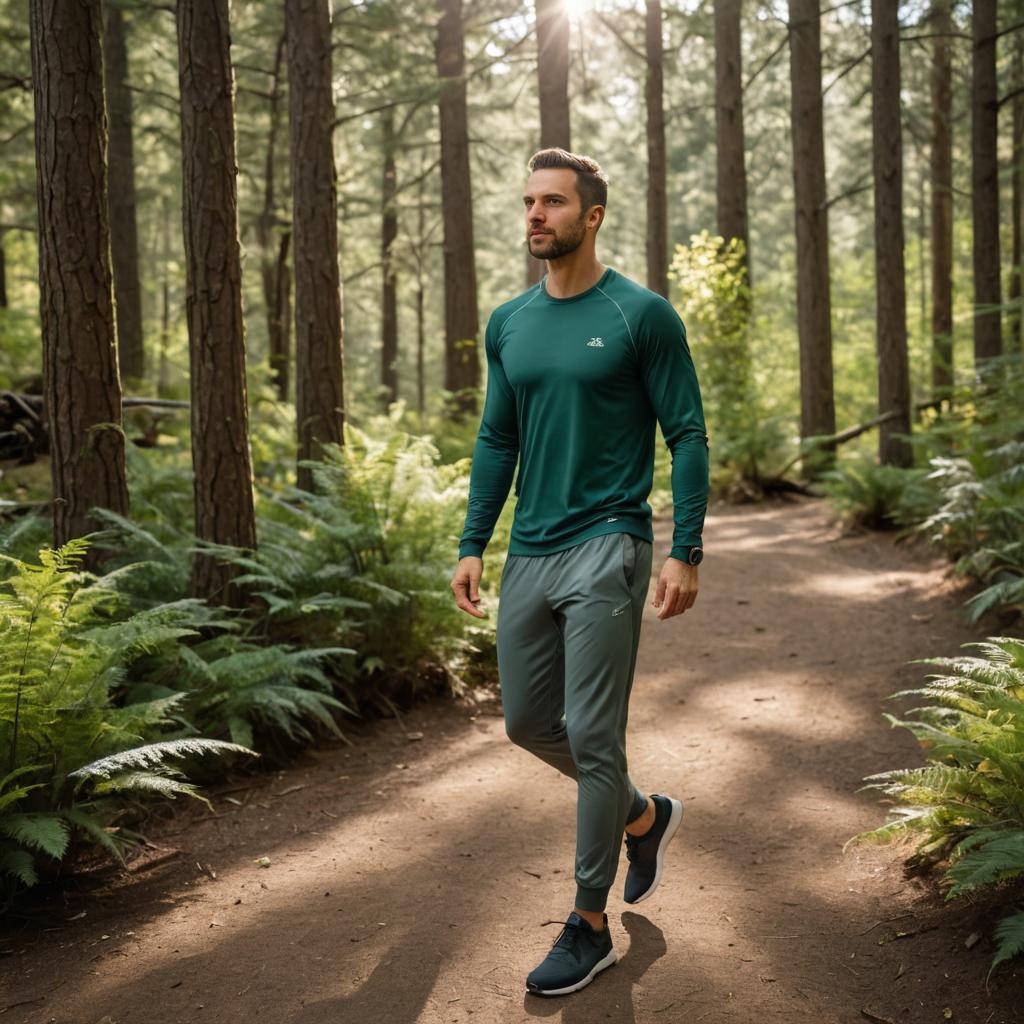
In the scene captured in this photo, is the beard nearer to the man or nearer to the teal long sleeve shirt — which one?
the man

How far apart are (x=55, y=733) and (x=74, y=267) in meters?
2.97

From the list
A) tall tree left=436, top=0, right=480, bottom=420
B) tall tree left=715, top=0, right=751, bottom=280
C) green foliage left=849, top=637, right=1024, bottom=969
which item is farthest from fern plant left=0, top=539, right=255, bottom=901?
tall tree left=715, top=0, right=751, bottom=280

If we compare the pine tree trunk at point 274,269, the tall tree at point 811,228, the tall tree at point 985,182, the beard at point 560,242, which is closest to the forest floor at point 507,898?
the beard at point 560,242

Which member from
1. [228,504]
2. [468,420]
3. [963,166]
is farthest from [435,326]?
[228,504]

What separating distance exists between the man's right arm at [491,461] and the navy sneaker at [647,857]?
131cm

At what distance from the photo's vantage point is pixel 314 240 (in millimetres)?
9609

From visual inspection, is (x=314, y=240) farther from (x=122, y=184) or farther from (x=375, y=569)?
(x=122, y=184)

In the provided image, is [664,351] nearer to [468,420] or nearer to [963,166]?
[468,420]

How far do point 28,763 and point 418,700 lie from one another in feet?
10.5

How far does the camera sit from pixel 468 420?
16.1m

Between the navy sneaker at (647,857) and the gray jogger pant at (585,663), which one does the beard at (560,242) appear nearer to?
the gray jogger pant at (585,663)

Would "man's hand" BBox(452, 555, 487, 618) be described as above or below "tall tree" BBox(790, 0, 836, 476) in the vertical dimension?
below

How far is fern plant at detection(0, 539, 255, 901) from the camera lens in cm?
419

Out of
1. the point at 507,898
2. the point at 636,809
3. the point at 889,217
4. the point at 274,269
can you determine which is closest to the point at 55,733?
the point at 507,898
